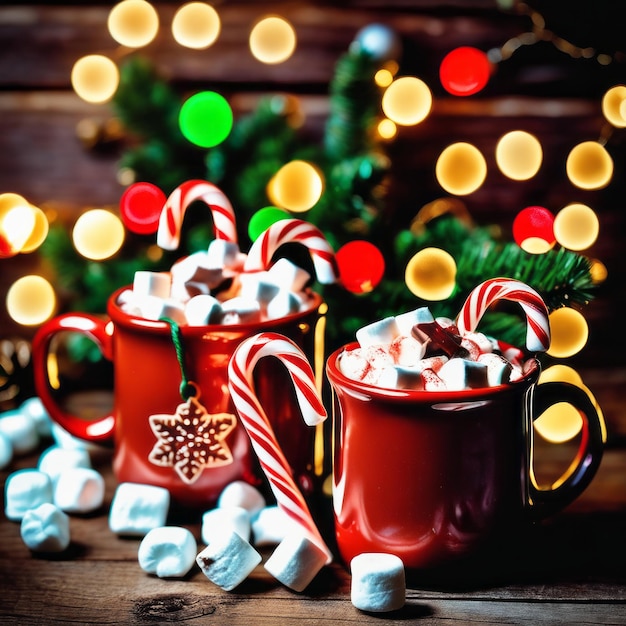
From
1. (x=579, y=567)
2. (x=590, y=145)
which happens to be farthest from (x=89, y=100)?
(x=579, y=567)

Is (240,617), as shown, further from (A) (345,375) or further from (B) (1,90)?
(B) (1,90)

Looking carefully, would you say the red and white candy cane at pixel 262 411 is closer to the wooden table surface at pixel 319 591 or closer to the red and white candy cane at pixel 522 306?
the wooden table surface at pixel 319 591

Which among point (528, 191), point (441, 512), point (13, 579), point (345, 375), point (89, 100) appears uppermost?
point (89, 100)

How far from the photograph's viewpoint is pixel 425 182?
131 cm

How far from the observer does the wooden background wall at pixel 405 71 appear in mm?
1244

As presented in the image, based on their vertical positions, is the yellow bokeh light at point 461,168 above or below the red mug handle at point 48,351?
above

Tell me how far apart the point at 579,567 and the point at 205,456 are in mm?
429

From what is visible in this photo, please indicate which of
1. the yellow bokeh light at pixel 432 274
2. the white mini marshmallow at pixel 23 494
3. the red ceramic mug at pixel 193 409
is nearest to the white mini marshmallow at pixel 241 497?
the red ceramic mug at pixel 193 409

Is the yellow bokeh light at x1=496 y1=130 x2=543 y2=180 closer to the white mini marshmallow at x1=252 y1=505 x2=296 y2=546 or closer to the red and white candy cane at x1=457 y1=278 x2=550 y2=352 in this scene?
the red and white candy cane at x1=457 y1=278 x2=550 y2=352

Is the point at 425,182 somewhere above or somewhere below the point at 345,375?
above

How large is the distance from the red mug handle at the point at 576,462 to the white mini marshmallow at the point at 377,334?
170 millimetres

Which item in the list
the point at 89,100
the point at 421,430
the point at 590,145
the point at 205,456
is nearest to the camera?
the point at 421,430

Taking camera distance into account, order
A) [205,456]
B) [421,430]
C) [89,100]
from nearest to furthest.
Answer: [421,430], [205,456], [89,100]

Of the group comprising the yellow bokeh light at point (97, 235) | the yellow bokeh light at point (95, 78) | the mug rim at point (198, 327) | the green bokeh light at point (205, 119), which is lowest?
the mug rim at point (198, 327)
